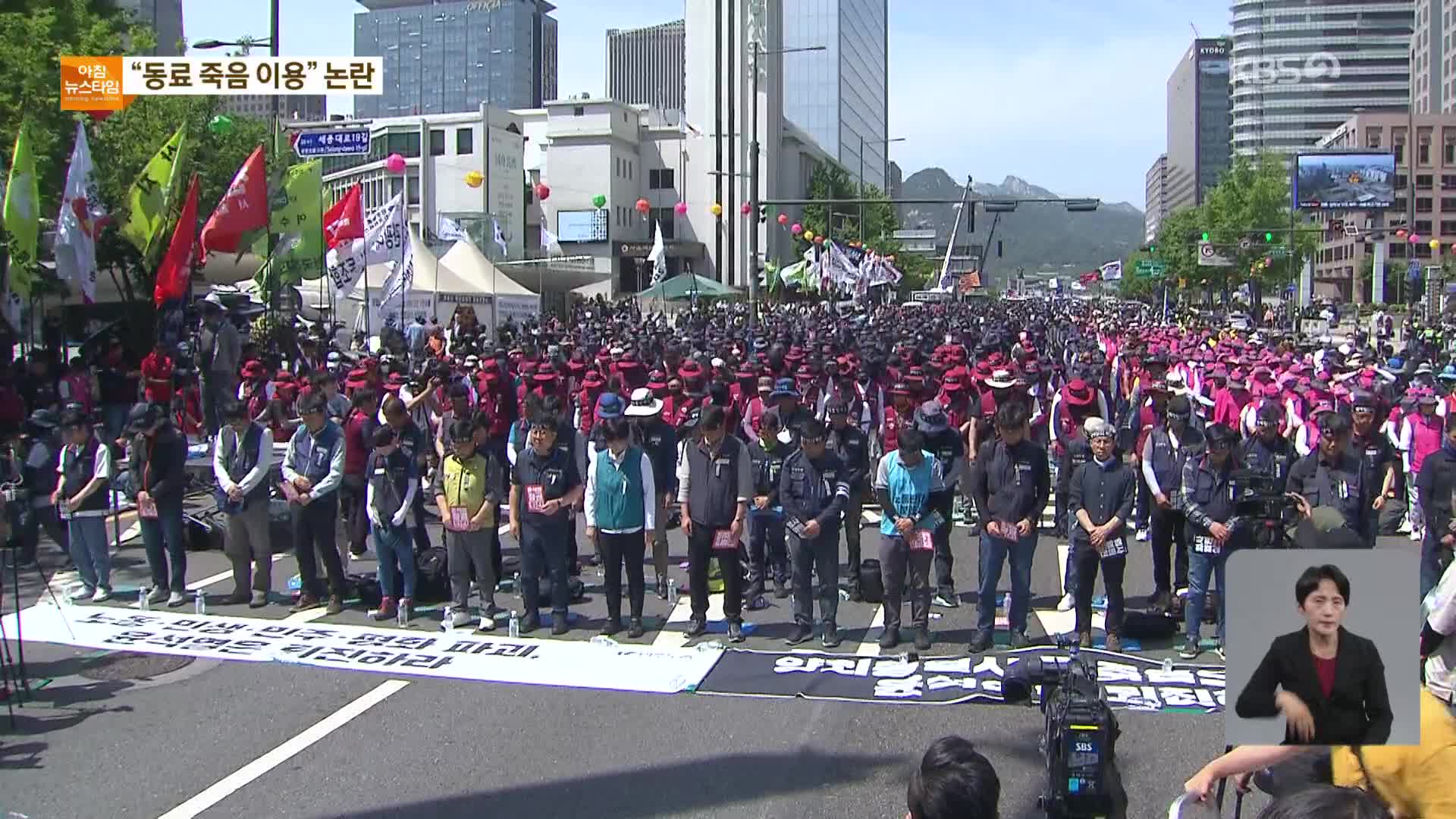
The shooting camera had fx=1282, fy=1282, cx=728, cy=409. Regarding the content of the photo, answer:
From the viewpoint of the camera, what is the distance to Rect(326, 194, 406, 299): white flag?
76.0 feet

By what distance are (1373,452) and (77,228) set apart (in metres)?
15.7

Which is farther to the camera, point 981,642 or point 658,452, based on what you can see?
point 658,452

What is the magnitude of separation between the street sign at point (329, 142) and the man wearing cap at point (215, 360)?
10.4 feet

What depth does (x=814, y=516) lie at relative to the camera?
948 centimetres

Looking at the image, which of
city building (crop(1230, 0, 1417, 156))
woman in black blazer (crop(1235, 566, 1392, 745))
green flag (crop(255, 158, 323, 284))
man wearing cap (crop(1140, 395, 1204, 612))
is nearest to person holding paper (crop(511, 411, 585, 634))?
man wearing cap (crop(1140, 395, 1204, 612))

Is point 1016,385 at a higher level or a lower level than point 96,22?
lower

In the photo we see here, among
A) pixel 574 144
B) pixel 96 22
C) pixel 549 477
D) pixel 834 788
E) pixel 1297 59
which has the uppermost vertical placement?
pixel 1297 59

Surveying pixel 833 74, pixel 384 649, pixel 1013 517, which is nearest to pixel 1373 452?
pixel 1013 517

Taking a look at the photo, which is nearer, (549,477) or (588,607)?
(549,477)

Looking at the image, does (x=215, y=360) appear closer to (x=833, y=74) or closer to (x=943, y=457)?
(x=943, y=457)

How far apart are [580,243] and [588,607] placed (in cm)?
7464

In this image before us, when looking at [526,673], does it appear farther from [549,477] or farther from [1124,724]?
[1124,724]

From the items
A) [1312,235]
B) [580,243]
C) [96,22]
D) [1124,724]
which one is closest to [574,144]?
[580,243]

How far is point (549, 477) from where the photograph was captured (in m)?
9.72
